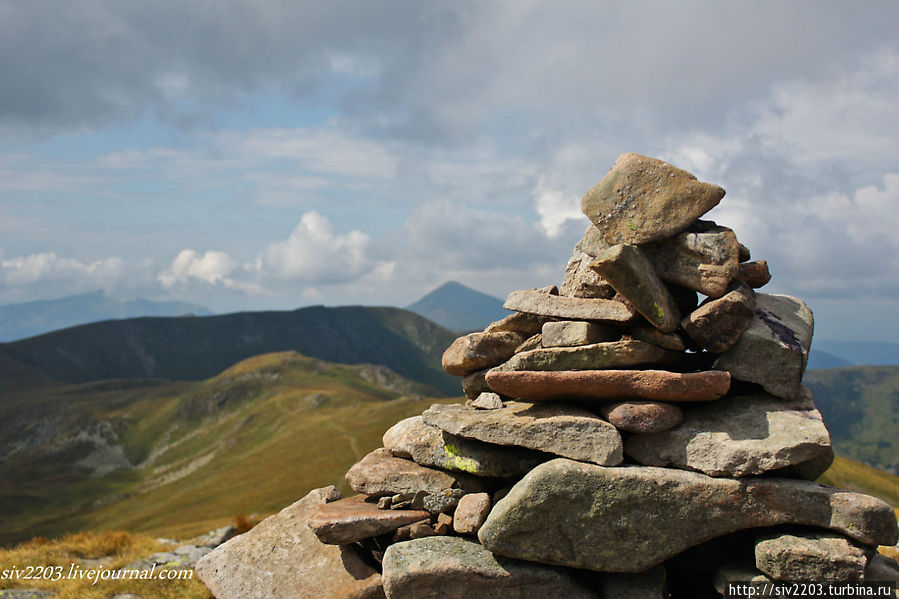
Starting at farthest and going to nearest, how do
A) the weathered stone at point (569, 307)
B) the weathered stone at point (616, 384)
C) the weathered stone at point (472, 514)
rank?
the weathered stone at point (569, 307) → the weathered stone at point (472, 514) → the weathered stone at point (616, 384)

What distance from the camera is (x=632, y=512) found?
11938 millimetres

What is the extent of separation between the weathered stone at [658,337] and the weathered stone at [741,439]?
5.27ft

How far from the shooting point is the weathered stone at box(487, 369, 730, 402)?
496 inches

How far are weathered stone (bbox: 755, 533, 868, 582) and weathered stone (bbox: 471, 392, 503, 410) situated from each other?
664 centimetres

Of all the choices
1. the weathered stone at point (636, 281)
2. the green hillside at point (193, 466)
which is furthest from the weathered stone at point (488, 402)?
the green hillside at point (193, 466)

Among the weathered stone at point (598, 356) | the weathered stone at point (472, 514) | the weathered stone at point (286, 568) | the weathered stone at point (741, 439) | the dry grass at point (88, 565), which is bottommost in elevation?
the dry grass at point (88, 565)

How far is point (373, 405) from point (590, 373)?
153 metres

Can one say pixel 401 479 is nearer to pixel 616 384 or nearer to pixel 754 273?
pixel 616 384

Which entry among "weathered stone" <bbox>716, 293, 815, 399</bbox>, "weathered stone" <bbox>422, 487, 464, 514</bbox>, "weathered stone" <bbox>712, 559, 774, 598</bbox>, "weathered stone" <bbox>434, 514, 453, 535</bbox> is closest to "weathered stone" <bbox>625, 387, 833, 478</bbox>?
"weathered stone" <bbox>716, 293, 815, 399</bbox>

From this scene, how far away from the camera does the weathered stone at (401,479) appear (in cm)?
1444

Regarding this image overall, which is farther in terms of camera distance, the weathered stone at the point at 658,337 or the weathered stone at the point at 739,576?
the weathered stone at the point at 658,337

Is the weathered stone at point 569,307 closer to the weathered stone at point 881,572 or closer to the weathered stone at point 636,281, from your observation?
the weathered stone at point 636,281

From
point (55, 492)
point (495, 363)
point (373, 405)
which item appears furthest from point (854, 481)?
point (55, 492)

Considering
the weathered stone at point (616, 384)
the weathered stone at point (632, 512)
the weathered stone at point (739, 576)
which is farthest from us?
the weathered stone at point (616, 384)
